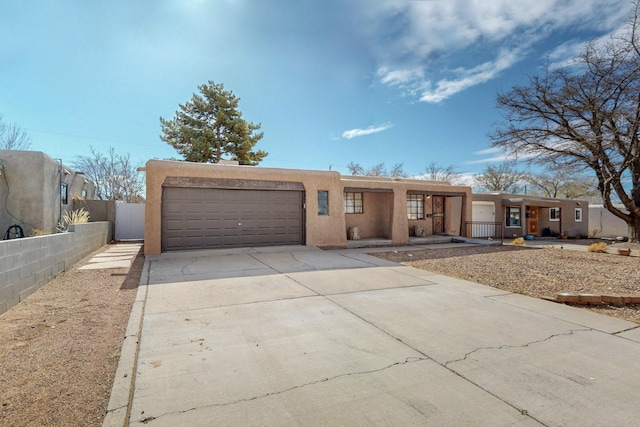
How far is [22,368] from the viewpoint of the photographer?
2.95 meters

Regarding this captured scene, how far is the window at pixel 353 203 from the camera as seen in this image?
14.1m

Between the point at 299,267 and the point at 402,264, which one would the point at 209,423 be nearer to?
the point at 299,267

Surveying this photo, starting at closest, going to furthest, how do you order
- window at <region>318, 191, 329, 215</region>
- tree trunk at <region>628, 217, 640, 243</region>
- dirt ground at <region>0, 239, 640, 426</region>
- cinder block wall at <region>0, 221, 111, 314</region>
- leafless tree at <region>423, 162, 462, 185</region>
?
dirt ground at <region>0, 239, 640, 426</region>
cinder block wall at <region>0, 221, 111, 314</region>
window at <region>318, 191, 329, 215</region>
tree trunk at <region>628, 217, 640, 243</region>
leafless tree at <region>423, 162, 462, 185</region>

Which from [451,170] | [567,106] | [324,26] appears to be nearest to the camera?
[324,26]

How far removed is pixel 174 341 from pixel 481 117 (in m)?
18.7

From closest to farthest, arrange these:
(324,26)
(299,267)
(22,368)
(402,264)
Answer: (22,368) → (299,267) → (402,264) → (324,26)

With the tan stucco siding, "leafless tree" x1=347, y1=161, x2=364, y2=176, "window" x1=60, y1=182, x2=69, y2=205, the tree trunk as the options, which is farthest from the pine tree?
the tree trunk

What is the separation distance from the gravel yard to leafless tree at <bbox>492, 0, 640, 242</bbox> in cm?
755

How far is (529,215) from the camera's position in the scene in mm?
21234

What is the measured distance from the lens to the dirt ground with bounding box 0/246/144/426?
2.35 m

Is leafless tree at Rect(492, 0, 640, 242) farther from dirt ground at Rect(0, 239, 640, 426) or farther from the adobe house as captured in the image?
dirt ground at Rect(0, 239, 640, 426)

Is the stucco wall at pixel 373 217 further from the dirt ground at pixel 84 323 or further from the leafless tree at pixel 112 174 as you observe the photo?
the leafless tree at pixel 112 174

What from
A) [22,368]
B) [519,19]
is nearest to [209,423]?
[22,368]

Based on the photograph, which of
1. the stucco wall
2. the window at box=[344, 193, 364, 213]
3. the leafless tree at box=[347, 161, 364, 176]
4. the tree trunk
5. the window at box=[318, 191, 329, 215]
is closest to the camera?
the window at box=[318, 191, 329, 215]
